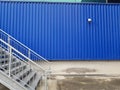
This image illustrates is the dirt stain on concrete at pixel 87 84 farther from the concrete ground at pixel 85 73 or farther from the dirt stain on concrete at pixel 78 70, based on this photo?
the dirt stain on concrete at pixel 78 70

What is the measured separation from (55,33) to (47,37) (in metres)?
0.48

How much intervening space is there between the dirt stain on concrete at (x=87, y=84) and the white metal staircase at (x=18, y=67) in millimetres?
967

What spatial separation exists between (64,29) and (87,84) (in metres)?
3.41

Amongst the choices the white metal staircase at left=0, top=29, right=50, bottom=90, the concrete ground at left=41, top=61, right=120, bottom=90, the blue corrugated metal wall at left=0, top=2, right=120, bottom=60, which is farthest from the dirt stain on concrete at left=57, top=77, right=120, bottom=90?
the blue corrugated metal wall at left=0, top=2, right=120, bottom=60

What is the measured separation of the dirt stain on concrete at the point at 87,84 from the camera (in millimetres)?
9750

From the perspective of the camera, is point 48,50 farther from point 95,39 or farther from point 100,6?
point 100,6

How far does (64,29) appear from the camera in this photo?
12234 millimetres

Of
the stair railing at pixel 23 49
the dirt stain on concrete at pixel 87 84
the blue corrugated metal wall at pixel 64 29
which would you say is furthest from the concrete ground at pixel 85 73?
the stair railing at pixel 23 49

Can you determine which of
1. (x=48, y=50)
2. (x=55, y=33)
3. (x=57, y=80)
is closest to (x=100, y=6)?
(x=55, y=33)

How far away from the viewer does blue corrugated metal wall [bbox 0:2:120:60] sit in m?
12.1

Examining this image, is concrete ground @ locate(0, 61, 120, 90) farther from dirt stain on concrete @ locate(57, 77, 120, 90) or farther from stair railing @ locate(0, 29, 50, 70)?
stair railing @ locate(0, 29, 50, 70)

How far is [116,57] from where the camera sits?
12367 millimetres

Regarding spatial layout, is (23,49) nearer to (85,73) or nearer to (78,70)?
(78,70)

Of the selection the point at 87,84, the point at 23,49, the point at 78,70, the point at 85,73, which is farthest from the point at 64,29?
the point at 87,84
